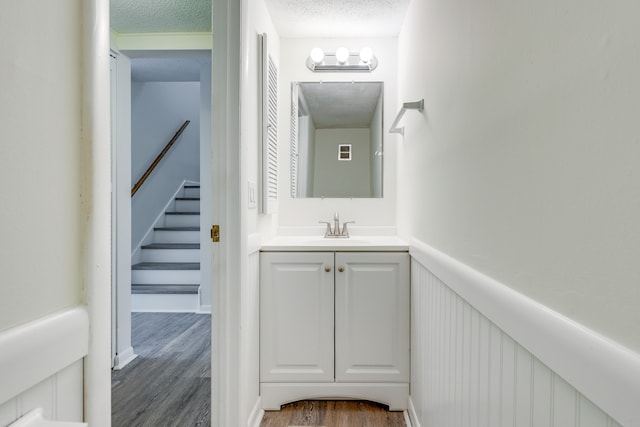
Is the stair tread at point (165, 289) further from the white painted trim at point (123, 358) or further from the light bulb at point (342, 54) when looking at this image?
the light bulb at point (342, 54)

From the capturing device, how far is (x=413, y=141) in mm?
1917

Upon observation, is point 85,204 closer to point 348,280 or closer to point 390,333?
point 348,280

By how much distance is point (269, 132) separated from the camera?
212 centimetres

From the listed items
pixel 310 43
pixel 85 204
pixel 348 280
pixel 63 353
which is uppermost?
pixel 310 43

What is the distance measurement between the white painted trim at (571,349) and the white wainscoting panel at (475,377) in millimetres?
20

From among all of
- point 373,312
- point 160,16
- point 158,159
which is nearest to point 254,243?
point 373,312

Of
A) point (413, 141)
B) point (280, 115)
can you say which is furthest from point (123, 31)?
point (413, 141)

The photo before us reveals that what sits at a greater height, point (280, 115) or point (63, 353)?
point (280, 115)

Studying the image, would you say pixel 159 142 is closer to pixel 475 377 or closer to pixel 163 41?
pixel 163 41

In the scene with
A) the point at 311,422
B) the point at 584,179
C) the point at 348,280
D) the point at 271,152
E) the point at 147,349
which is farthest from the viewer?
the point at 147,349

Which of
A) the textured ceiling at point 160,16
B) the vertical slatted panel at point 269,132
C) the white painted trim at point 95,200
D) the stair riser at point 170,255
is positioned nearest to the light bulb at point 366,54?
the vertical slatted panel at point 269,132

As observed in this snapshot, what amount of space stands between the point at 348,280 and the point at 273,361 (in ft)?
1.80

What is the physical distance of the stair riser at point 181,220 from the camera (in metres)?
4.69

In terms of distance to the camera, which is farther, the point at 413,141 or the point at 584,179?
the point at 413,141
